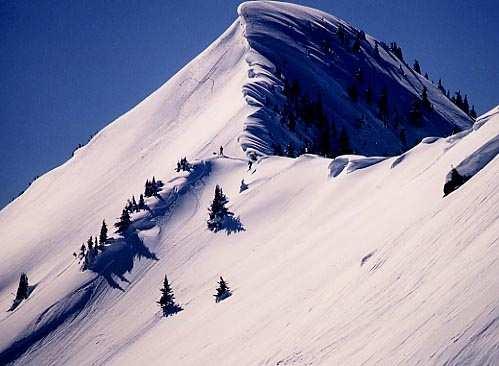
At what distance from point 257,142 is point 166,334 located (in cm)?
3441

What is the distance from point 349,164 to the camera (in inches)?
2153

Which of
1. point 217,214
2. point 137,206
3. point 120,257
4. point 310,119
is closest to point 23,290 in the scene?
point 120,257

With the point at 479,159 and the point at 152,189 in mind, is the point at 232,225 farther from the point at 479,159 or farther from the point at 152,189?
the point at 479,159

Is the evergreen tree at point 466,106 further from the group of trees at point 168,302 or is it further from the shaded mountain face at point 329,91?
the group of trees at point 168,302

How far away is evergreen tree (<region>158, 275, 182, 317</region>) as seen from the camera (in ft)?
150

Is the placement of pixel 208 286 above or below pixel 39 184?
below

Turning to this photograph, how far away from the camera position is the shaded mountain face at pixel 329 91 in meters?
83.1

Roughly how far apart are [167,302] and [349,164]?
74.2 ft

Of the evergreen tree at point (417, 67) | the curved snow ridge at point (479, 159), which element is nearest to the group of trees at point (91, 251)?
the curved snow ridge at point (479, 159)

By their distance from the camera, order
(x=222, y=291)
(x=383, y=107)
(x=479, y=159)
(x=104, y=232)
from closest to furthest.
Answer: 1. (x=479, y=159)
2. (x=222, y=291)
3. (x=104, y=232)
4. (x=383, y=107)

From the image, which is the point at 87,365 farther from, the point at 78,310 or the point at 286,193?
the point at 286,193

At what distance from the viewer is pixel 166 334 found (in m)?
42.0

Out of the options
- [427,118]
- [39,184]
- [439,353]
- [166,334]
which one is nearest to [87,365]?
[166,334]

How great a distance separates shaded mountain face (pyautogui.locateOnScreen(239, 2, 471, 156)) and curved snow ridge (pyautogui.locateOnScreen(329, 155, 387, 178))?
14.4 m
